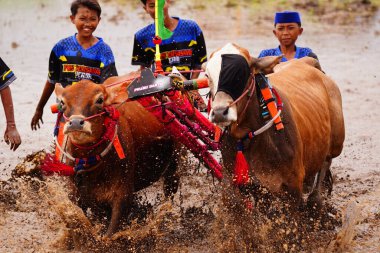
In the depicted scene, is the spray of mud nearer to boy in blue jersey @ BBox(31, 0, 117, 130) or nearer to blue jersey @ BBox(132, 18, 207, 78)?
boy in blue jersey @ BBox(31, 0, 117, 130)

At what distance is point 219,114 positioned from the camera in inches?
247

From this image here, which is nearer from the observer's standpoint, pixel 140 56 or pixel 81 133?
pixel 81 133

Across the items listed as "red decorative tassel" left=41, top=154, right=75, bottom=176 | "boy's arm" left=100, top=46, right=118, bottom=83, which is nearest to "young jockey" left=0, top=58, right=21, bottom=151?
"boy's arm" left=100, top=46, right=118, bottom=83

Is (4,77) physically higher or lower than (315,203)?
higher

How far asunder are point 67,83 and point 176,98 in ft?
3.79

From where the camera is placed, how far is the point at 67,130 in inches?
259

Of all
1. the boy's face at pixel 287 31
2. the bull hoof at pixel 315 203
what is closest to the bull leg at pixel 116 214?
the bull hoof at pixel 315 203

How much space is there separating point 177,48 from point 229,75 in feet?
8.78

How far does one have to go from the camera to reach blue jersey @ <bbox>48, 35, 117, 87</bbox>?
329 inches

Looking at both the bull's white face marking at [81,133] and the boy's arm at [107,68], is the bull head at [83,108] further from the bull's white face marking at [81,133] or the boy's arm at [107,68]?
the boy's arm at [107,68]

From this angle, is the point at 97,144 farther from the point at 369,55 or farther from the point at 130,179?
the point at 369,55

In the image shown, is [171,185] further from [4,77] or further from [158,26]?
[4,77]

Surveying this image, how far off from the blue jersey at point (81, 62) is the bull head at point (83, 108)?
4.31 feet

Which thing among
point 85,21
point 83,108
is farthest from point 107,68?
point 83,108
